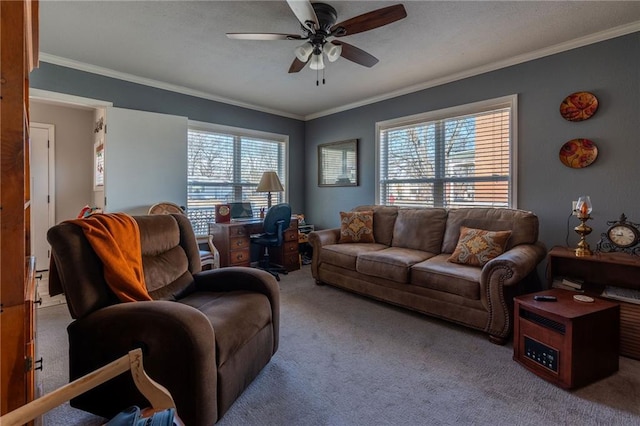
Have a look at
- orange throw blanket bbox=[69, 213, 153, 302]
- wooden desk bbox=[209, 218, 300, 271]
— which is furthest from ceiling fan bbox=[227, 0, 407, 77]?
wooden desk bbox=[209, 218, 300, 271]

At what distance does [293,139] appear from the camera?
5.45m

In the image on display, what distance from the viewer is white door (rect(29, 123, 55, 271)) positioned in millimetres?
4172

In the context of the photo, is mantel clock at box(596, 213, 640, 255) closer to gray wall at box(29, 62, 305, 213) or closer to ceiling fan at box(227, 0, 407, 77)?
ceiling fan at box(227, 0, 407, 77)

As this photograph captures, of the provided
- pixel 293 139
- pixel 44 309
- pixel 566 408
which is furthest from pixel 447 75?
pixel 44 309

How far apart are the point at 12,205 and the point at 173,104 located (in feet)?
11.7

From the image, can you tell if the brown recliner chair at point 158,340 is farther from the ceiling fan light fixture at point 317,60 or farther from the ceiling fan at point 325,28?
the ceiling fan light fixture at point 317,60

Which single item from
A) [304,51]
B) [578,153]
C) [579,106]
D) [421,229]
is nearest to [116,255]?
[304,51]

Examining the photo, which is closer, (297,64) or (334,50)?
(334,50)

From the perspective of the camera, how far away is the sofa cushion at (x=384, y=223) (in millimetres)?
3867

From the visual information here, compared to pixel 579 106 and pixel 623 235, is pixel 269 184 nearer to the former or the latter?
pixel 579 106

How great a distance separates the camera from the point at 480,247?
2.78 m

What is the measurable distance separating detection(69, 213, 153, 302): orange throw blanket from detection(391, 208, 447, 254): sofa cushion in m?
2.77

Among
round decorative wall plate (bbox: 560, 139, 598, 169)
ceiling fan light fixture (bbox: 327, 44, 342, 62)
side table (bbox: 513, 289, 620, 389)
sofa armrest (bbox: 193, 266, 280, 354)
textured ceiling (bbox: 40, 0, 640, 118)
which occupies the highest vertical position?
textured ceiling (bbox: 40, 0, 640, 118)

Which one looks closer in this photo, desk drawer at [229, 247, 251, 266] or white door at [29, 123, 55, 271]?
desk drawer at [229, 247, 251, 266]
